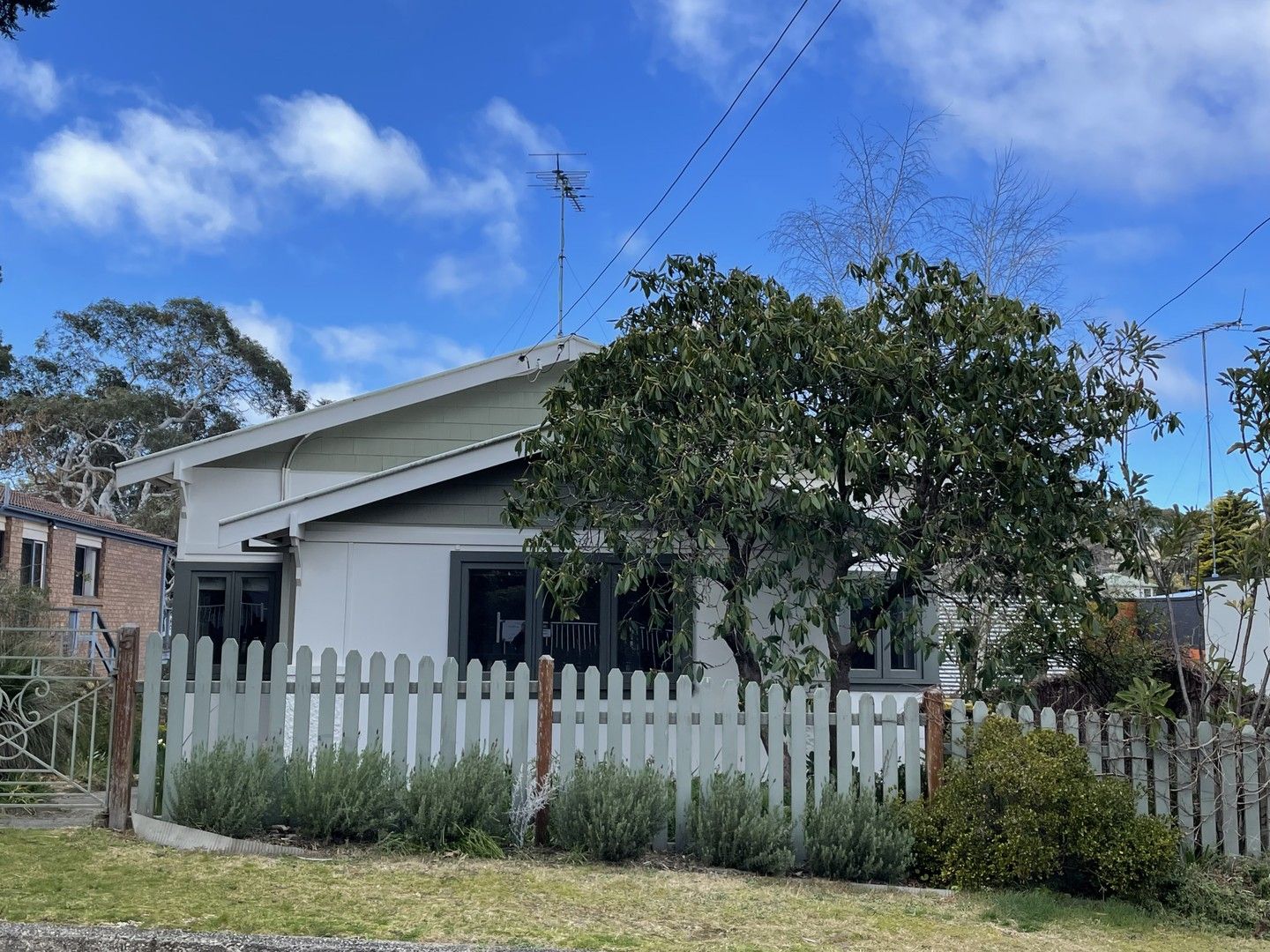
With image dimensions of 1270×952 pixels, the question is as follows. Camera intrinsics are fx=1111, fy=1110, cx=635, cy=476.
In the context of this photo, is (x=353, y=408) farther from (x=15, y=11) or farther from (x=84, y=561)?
(x=84, y=561)

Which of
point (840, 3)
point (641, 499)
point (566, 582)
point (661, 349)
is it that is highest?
point (840, 3)

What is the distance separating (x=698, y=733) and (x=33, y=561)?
21610 mm

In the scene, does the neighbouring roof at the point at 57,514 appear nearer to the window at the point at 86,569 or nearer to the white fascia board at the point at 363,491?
the window at the point at 86,569

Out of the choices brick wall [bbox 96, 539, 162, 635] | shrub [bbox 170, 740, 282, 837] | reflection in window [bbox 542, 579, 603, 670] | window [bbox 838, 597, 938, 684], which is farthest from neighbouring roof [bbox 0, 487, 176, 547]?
window [bbox 838, 597, 938, 684]

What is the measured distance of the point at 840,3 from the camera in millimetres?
10930

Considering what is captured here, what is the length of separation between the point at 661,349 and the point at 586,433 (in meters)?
1.01

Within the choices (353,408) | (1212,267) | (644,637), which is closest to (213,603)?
(353,408)

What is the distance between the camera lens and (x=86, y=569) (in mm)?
27531

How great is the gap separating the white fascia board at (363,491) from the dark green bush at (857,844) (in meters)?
4.39

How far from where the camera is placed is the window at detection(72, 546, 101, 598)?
27.0 meters

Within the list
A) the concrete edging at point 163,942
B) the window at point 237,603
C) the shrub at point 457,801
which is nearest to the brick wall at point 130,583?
the window at point 237,603

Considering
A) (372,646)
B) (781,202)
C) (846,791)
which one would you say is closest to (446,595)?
(372,646)

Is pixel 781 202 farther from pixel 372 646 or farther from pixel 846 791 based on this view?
pixel 846 791

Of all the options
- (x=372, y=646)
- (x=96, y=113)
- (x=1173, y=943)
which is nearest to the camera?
(x=1173, y=943)
